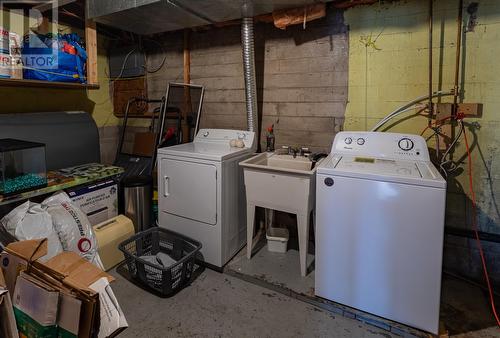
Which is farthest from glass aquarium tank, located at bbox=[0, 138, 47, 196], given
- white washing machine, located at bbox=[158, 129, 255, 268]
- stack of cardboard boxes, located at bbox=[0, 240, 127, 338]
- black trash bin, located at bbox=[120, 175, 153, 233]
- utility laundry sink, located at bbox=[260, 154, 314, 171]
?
utility laundry sink, located at bbox=[260, 154, 314, 171]

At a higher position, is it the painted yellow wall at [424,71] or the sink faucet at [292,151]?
the painted yellow wall at [424,71]

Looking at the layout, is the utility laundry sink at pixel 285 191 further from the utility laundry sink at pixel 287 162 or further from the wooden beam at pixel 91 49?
the wooden beam at pixel 91 49

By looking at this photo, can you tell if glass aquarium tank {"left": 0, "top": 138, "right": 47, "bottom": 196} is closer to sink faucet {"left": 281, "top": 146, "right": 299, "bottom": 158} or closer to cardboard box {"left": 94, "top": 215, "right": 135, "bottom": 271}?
cardboard box {"left": 94, "top": 215, "right": 135, "bottom": 271}

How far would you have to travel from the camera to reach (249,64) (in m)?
2.64

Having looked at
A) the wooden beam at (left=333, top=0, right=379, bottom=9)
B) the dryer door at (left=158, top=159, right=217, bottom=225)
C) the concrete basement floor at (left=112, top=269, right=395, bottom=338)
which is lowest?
the concrete basement floor at (left=112, top=269, right=395, bottom=338)

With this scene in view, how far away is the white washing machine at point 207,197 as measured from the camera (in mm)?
2334

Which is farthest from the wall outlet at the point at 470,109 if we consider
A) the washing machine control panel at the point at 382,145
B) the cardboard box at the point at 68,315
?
the cardboard box at the point at 68,315

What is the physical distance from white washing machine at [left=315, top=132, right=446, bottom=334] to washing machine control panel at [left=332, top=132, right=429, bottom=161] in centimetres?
8

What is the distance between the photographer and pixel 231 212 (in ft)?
8.09

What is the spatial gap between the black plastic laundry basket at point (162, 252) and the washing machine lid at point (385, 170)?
44.2 inches

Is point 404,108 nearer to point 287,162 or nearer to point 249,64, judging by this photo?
point 287,162

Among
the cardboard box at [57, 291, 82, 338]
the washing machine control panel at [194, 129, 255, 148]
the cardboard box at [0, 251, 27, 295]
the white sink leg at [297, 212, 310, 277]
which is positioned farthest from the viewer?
the washing machine control panel at [194, 129, 255, 148]

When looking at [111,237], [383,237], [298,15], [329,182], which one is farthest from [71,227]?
[298,15]

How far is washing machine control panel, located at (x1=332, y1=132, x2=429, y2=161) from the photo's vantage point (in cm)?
209
